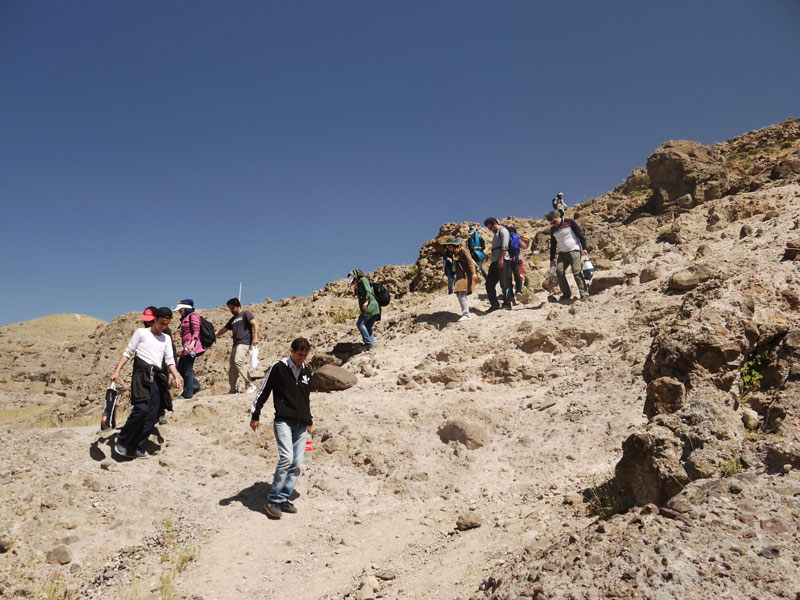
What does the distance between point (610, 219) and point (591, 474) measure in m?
17.1

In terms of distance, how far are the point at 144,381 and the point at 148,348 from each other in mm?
448

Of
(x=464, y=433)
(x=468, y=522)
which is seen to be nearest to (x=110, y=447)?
(x=464, y=433)

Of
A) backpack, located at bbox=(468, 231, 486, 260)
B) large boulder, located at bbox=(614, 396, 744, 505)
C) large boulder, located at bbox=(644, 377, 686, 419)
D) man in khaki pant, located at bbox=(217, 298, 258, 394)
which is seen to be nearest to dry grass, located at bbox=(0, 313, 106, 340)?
man in khaki pant, located at bbox=(217, 298, 258, 394)

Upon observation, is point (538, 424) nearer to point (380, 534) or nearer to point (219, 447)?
point (380, 534)

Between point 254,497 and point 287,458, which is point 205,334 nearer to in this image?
point 254,497

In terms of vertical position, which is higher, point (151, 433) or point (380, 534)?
point (151, 433)

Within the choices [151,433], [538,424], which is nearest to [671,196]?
[538,424]

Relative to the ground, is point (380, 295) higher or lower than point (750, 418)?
higher

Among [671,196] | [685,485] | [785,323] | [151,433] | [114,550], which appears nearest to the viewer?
[685,485]

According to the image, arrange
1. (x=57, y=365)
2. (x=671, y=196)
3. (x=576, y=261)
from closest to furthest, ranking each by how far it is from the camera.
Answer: (x=576, y=261), (x=671, y=196), (x=57, y=365)

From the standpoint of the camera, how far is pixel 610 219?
2005 cm

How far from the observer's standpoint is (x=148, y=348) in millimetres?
6508

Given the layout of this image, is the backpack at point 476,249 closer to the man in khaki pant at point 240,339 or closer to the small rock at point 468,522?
the man in khaki pant at point 240,339

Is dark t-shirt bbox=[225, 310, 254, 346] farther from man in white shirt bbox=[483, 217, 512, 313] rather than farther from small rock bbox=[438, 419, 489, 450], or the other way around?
A: man in white shirt bbox=[483, 217, 512, 313]
